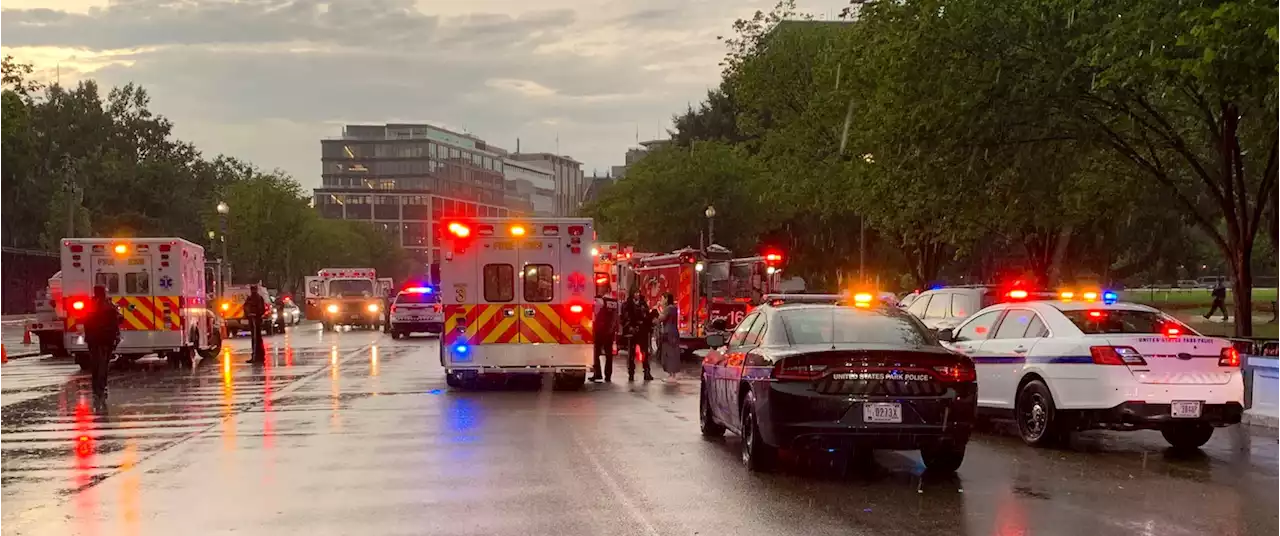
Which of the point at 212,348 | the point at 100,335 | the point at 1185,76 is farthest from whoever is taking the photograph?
the point at 212,348

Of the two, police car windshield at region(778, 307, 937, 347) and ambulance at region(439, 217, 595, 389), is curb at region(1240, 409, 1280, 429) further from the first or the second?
ambulance at region(439, 217, 595, 389)

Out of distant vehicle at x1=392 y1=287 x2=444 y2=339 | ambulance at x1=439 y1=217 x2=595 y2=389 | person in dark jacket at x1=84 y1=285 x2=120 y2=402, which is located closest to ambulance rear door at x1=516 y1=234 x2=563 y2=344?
ambulance at x1=439 y1=217 x2=595 y2=389

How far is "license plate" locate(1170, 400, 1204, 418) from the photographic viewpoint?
12.8 metres

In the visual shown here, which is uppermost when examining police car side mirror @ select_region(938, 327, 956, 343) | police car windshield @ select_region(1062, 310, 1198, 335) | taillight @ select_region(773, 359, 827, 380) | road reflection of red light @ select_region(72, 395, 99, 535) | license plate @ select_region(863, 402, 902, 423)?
police car windshield @ select_region(1062, 310, 1198, 335)

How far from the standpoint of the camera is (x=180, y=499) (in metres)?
10.4

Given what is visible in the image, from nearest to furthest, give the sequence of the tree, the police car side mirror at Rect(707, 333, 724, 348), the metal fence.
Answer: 1. the police car side mirror at Rect(707, 333, 724, 348)
2. the tree
3. the metal fence

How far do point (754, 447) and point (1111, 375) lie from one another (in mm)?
3745

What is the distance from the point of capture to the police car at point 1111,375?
12.9 meters

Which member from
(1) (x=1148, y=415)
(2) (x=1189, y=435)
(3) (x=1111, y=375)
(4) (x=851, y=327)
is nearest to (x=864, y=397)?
(4) (x=851, y=327)

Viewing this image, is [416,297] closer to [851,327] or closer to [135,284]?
[135,284]

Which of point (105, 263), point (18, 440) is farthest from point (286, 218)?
point (18, 440)

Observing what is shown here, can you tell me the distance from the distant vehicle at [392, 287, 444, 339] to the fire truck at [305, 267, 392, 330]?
33.6 feet

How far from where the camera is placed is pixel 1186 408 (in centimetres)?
1284

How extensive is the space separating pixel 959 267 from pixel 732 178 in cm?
1641
